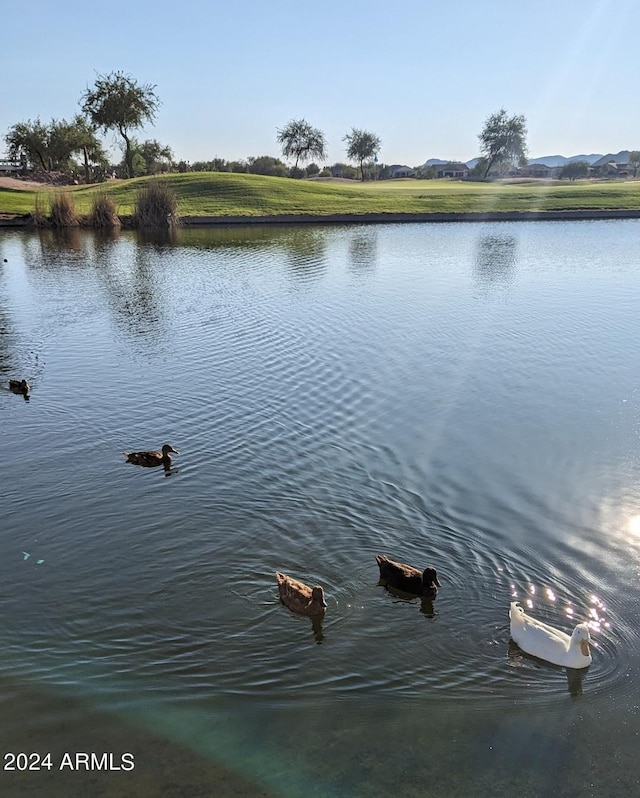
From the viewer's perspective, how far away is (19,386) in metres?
14.1

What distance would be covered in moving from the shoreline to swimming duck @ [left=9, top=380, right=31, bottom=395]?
123 feet

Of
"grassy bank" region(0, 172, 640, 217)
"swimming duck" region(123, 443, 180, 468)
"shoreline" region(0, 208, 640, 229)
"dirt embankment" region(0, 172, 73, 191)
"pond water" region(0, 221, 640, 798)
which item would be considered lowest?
"pond water" region(0, 221, 640, 798)

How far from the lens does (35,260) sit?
32938 mm

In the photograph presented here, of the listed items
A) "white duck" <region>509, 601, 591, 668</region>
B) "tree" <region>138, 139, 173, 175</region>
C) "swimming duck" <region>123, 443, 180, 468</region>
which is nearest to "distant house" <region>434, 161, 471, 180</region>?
"tree" <region>138, 139, 173, 175</region>

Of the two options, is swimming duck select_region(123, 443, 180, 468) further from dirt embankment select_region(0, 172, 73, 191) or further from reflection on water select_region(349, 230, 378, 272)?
dirt embankment select_region(0, 172, 73, 191)

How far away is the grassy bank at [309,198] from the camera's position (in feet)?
181

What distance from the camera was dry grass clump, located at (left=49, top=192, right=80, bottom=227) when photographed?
45875 millimetres

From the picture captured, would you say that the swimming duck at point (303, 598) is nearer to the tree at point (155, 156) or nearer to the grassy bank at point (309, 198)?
the grassy bank at point (309, 198)

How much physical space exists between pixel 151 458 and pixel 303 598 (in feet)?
14.3

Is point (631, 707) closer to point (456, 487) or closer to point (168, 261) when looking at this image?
point (456, 487)

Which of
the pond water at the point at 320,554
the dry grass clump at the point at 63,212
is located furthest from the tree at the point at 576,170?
the pond water at the point at 320,554

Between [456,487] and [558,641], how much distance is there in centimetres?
361

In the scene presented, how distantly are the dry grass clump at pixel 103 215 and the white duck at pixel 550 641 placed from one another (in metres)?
45.7

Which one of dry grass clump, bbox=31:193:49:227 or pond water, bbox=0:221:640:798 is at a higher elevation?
dry grass clump, bbox=31:193:49:227
